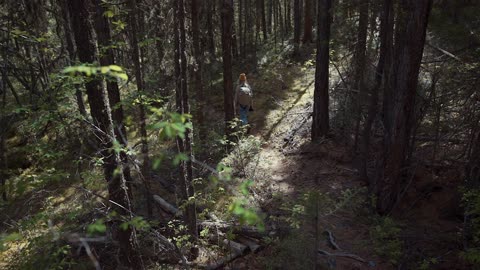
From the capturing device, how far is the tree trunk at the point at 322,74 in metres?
11.2

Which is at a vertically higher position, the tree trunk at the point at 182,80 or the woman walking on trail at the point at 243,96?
the tree trunk at the point at 182,80

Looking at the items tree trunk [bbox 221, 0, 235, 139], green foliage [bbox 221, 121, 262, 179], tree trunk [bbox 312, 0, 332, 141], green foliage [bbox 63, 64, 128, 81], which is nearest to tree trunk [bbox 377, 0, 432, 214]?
tree trunk [bbox 312, 0, 332, 141]

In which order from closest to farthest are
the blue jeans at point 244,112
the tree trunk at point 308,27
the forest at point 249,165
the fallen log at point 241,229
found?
the forest at point 249,165 < the fallen log at point 241,229 < the blue jeans at point 244,112 < the tree trunk at point 308,27

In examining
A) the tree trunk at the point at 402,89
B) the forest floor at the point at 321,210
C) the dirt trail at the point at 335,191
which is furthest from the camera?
the tree trunk at the point at 402,89

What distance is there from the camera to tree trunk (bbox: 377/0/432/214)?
23.5ft

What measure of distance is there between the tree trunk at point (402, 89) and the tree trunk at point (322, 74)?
3669 millimetres

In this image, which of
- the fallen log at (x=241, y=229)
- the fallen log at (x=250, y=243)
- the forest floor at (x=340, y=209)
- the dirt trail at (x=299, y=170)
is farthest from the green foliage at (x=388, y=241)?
the fallen log at (x=250, y=243)

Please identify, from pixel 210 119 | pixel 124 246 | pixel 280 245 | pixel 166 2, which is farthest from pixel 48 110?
pixel 210 119

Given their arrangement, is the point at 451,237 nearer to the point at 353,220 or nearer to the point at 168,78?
the point at 353,220

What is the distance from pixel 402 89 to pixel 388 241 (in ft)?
10.6

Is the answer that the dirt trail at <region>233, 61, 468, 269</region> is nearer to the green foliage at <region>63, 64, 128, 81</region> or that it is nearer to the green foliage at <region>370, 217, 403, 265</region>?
the green foliage at <region>370, 217, 403, 265</region>

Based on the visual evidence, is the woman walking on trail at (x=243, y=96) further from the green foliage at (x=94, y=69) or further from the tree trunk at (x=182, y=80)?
the green foliage at (x=94, y=69)

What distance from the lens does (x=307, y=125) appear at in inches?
526

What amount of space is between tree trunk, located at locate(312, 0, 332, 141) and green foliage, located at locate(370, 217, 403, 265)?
5.18 metres
